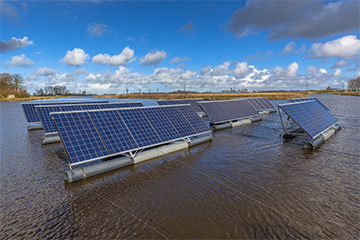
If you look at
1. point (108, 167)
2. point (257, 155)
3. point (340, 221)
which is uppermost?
point (108, 167)

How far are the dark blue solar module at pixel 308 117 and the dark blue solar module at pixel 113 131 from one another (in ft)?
49.0

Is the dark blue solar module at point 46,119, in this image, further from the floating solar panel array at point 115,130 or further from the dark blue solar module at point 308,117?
the dark blue solar module at point 308,117

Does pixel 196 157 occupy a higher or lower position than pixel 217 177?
higher

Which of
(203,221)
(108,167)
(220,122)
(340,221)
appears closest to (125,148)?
(108,167)

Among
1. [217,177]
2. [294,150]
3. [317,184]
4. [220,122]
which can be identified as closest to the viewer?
[317,184]

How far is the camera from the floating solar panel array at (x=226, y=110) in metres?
25.1

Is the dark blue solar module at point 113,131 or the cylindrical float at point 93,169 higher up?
the dark blue solar module at point 113,131

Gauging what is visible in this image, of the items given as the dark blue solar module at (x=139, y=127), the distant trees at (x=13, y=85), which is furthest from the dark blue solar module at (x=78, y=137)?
the distant trees at (x=13, y=85)

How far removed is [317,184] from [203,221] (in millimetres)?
7326

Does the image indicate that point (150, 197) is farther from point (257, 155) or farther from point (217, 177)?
point (257, 155)

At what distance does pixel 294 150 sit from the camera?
1584 cm

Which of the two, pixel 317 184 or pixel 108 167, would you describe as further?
pixel 108 167

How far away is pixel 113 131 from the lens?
41.6 feet

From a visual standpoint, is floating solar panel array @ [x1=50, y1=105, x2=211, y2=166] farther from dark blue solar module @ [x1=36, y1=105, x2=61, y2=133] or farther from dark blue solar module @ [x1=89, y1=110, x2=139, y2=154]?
dark blue solar module @ [x1=36, y1=105, x2=61, y2=133]
